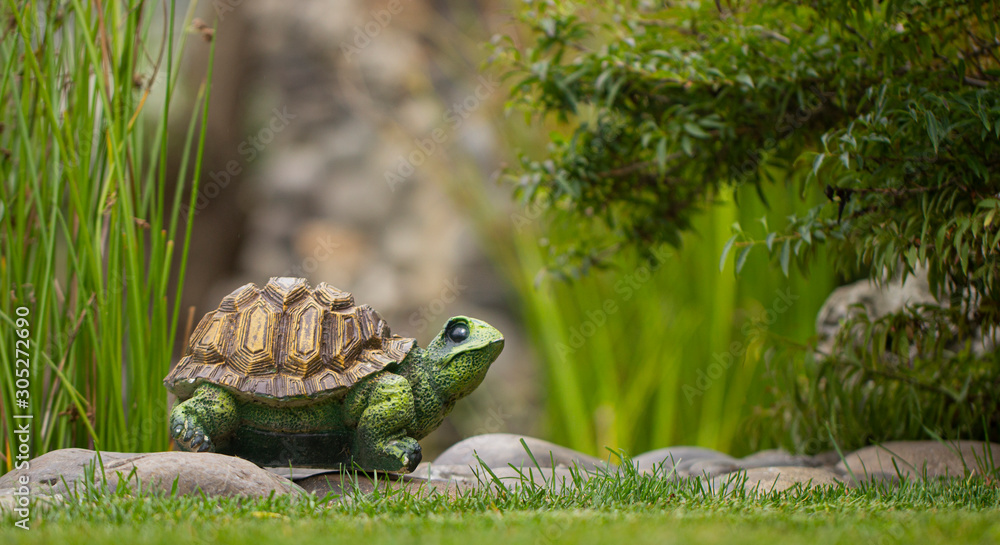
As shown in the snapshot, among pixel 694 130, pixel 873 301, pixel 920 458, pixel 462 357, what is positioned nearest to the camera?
Result: pixel 462 357

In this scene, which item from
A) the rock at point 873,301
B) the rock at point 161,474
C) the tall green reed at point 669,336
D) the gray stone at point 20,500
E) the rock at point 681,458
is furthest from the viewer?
the tall green reed at point 669,336

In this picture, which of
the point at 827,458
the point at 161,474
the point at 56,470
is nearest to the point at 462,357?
the point at 161,474

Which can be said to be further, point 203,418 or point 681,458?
point 681,458

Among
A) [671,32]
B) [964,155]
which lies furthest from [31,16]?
[964,155]

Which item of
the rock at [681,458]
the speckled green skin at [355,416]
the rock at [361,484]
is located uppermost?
the speckled green skin at [355,416]

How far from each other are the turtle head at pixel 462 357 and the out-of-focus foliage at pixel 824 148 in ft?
2.41

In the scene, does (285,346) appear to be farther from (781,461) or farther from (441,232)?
(441,232)

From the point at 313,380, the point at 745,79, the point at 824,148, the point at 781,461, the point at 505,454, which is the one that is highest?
the point at 745,79

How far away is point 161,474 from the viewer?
1.78 meters

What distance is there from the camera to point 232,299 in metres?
2.11

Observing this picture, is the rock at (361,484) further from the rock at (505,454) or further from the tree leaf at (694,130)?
the tree leaf at (694,130)

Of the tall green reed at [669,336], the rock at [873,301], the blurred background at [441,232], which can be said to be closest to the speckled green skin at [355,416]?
the rock at [873,301]

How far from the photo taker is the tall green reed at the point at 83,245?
2.28 m

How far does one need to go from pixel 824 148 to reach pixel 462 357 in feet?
4.06
